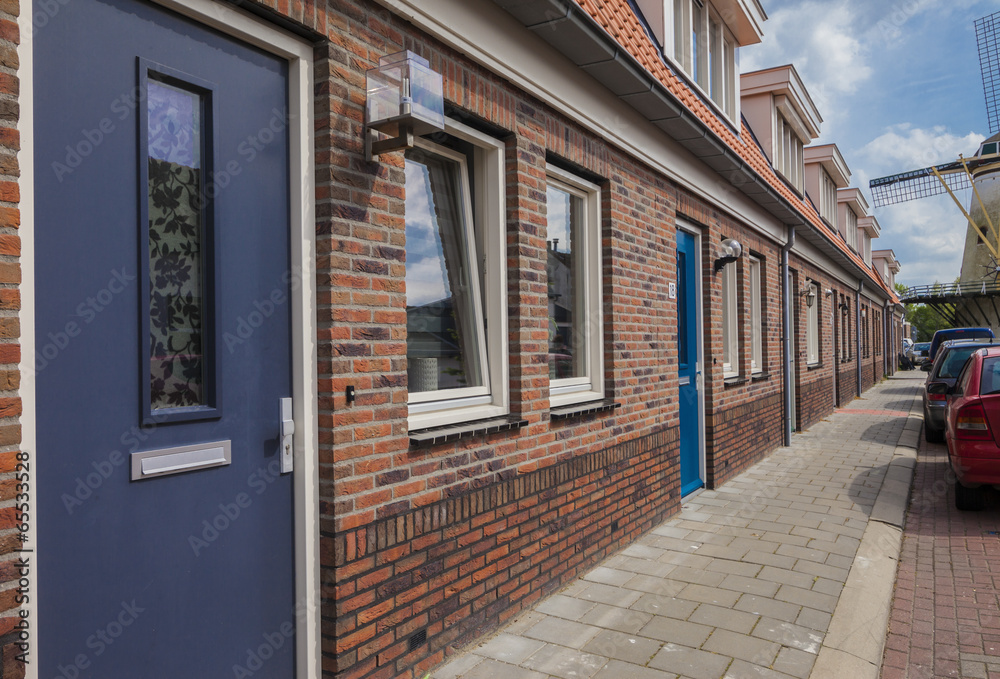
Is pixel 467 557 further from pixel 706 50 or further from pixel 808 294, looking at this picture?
pixel 808 294

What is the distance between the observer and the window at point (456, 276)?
3.91 m

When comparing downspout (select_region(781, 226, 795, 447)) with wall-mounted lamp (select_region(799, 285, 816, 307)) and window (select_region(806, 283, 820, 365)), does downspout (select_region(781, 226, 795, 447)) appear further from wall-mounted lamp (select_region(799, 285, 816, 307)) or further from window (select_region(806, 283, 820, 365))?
window (select_region(806, 283, 820, 365))

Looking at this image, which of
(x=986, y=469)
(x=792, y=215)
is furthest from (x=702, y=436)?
(x=792, y=215)

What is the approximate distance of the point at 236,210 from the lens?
2766mm

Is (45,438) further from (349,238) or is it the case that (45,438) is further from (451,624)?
(451,624)

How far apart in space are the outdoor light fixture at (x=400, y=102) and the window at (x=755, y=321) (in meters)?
8.48

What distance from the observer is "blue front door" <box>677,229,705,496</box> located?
7.70 metres

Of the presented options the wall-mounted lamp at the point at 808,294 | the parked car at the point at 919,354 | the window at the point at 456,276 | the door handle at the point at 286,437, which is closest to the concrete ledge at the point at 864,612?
the window at the point at 456,276

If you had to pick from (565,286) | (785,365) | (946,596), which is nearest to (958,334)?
(785,365)

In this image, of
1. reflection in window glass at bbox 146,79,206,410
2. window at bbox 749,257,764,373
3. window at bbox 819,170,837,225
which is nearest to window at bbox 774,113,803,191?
window at bbox 749,257,764,373

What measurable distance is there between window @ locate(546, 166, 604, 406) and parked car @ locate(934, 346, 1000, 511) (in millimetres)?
3758

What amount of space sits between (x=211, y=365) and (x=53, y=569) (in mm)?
847

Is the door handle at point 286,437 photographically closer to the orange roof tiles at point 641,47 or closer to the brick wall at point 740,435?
the orange roof tiles at point 641,47

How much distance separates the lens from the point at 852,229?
24.0 m
